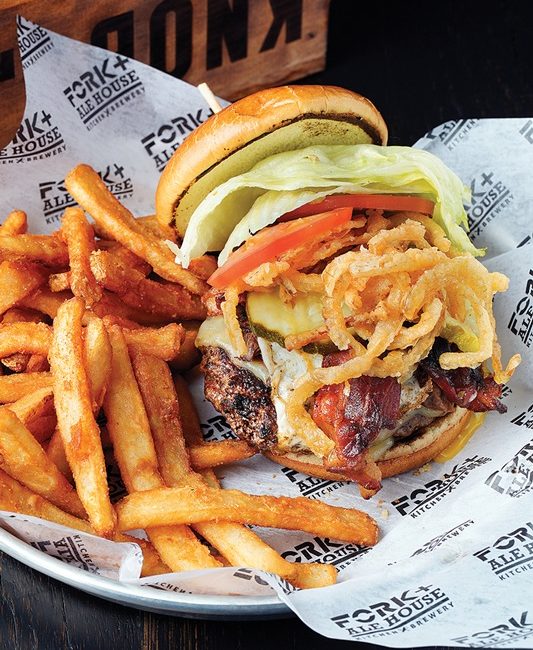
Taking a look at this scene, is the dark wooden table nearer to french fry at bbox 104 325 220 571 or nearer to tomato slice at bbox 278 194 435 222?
tomato slice at bbox 278 194 435 222

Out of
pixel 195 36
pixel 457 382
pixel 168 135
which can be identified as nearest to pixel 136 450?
pixel 457 382

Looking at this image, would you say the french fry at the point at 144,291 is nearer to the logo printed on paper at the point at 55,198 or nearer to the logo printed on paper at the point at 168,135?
the logo printed on paper at the point at 55,198

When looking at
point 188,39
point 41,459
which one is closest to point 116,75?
point 188,39

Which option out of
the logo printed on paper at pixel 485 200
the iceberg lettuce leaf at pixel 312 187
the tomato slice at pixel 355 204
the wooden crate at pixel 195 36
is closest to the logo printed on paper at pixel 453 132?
the logo printed on paper at pixel 485 200

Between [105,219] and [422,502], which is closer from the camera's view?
[422,502]

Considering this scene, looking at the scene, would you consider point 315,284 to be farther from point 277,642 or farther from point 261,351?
point 277,642

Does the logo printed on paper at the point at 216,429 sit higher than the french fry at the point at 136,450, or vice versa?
the french fry at the point at 136,450
